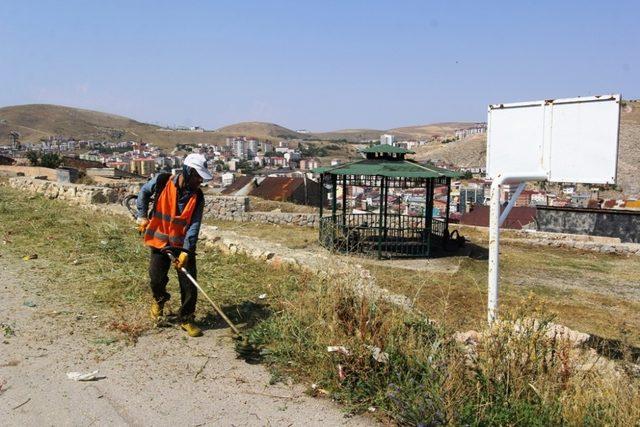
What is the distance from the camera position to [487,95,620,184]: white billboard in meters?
4.35

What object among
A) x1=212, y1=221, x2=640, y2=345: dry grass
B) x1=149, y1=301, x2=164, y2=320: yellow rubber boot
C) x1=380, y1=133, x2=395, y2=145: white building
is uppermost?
x1=380, y1=133, x2=395, y2=145: white building

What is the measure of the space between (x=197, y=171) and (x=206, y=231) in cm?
643

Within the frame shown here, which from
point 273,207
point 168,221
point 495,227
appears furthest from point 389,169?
point 273,207

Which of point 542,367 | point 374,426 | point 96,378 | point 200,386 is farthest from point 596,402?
point 96,378

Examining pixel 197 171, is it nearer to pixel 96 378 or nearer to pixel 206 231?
pixel 96 378

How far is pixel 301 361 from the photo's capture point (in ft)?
14.0

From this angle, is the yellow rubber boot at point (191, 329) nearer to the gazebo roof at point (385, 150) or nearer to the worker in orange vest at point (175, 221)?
the worker in orange vest at point (175, 221)

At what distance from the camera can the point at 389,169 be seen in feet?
39.7

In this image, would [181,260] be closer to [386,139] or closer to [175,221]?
[175,221]

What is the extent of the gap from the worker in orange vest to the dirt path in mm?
384

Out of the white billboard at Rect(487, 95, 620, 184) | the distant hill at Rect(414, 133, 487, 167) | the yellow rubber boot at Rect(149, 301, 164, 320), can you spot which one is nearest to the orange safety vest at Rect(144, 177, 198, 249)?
the yellow rubber boot at Rect(149, 301, 164, 320)

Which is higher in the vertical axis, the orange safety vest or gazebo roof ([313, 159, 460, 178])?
gazebo roof ([313, 159, 460, 178])

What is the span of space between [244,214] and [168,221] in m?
13.6

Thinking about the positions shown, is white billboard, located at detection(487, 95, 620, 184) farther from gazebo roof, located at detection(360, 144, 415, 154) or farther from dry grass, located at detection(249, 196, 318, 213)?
dry grass, located at detection(249, 196, 318, 213)
